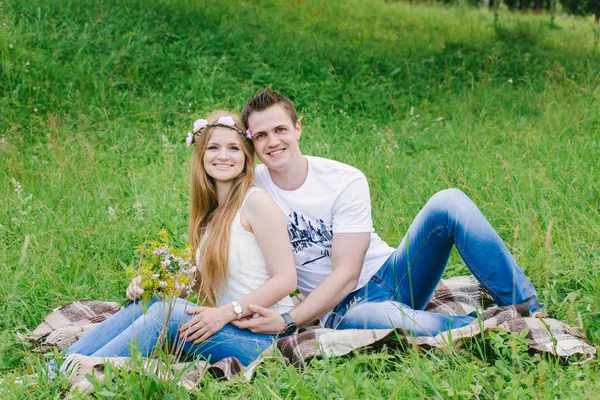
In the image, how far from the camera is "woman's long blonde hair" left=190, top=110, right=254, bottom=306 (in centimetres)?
312

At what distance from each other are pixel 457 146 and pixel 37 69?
423 centimetres

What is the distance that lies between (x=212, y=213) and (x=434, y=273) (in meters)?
1.12

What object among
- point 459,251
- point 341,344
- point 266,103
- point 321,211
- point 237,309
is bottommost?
point 341,344

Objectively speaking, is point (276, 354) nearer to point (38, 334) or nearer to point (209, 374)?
point (209, 374)

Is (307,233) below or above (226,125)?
below

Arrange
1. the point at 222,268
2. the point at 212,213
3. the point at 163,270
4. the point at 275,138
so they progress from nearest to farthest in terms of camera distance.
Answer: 1. the point at 163,270
2. the point at 222,268
3. the point at 275,138
4. the point at 212,213

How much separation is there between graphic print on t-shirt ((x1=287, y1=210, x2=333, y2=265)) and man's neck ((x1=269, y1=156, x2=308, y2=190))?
138mm

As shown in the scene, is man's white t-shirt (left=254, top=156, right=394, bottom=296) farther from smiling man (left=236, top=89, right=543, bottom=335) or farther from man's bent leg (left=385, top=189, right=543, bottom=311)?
man's bent leg (left=385, top=189, right=543, bottom=311)

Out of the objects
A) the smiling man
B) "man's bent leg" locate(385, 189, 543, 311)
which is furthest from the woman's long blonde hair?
"man's bent leg" locate(385, 189, 543, 311)

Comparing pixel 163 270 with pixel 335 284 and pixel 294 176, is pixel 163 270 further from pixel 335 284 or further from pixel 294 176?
pixel 294 176

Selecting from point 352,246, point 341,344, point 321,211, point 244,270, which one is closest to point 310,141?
point 321,211

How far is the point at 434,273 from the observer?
3320 millimetres

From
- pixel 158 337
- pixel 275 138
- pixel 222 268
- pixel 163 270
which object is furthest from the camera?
pixel 275 138

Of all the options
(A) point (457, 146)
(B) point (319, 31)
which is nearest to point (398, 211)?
(A) point (457, 146)
